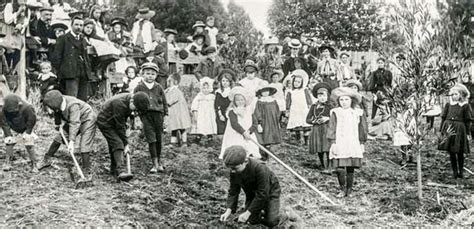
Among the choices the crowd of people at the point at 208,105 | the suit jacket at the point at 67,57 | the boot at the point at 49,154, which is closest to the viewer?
the crowd of people at the point at 208,105

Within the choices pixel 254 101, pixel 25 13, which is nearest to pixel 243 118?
pixel 254 101

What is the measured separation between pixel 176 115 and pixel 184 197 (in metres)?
3.17

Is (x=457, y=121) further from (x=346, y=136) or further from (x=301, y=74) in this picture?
(x=301, y=74)

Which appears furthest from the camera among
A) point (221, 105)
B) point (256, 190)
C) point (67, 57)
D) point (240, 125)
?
point (221, 105)

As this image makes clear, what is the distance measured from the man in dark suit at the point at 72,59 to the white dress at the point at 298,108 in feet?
14.5

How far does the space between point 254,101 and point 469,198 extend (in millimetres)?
4100

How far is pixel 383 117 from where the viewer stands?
44.8 feet

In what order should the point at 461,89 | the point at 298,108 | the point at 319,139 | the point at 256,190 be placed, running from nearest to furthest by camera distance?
the point at 256,190, the point at 319,139, the point at 461,89, the point at 298,108

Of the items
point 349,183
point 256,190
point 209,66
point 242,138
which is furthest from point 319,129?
point 256,190

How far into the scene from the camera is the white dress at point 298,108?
12.1m

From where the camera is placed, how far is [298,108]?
12.1m

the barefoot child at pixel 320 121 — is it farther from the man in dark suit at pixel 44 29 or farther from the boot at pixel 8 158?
the man in dark suit at pixel 44 29

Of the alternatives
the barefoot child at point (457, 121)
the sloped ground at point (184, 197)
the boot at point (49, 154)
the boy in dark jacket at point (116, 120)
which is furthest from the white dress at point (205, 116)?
the barefoot child at point (457, 121)

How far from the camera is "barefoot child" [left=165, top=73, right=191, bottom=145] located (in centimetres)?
1102
